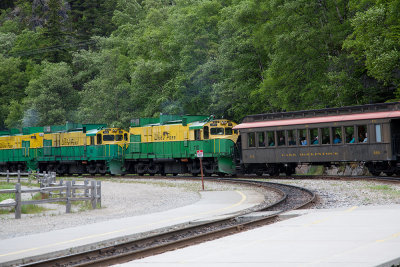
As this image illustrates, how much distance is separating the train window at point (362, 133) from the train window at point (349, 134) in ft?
1.19

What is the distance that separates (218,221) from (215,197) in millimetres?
7427

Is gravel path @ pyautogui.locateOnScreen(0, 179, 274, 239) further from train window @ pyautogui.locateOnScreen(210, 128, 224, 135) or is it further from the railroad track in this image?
train window @ pyautogui.locateOnScreen(210, 128, 224, 135)

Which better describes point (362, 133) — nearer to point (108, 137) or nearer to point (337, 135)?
point (337, 135)

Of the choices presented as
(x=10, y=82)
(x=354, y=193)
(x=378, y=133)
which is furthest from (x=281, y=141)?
(x=10, y=82)

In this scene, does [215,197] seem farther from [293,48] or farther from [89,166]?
[89,166]

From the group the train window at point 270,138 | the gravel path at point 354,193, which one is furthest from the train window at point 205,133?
the gravel path at point 354,193

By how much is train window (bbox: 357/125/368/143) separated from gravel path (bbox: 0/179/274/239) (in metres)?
6.97

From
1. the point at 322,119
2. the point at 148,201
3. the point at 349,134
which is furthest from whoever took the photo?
the point at 322,119

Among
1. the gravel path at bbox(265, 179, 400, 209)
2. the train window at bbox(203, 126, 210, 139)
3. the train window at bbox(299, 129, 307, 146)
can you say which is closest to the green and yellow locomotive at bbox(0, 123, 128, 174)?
the train window at bbox(203, 126, 210, 139)

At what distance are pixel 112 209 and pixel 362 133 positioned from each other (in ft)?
48.4

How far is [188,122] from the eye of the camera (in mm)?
38312

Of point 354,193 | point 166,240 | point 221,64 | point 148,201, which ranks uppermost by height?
point 221,64

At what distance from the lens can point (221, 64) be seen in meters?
49.8

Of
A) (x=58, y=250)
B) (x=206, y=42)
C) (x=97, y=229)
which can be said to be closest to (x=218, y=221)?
(x=97, y=229)
